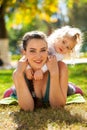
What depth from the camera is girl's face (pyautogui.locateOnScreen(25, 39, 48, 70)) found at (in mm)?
4277

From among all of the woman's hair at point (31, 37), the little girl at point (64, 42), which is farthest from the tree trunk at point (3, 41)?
the woman's hair at point (31, 37)

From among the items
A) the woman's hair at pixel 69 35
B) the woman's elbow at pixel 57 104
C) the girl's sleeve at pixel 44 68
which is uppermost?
the woman's hair at pixel 69 35

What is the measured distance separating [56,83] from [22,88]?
1.27 feet

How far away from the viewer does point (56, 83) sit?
4.29 metres

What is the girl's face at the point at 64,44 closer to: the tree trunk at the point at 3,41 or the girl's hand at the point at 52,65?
the girl's hand at the point at 52,65

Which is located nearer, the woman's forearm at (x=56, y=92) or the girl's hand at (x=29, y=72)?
the woman's forearm at (x=56, y=92)

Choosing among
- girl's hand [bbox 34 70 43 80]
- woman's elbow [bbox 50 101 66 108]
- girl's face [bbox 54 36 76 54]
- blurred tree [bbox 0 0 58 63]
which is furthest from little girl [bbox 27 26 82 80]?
blurred tree [bbox 0 0 58 63]

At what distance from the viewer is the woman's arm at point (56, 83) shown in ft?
14.0

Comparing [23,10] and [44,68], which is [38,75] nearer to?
[44,68]

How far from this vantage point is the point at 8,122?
3.85 metres

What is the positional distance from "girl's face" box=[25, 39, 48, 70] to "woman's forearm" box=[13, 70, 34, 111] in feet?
0.69

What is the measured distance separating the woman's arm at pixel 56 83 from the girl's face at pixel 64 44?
468mm

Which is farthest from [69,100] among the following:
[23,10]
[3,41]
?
[23,10]

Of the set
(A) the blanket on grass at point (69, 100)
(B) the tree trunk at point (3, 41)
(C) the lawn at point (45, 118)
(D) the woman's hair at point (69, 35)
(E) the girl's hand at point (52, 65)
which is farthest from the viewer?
(B) the tree trunk at point (3, 41)
